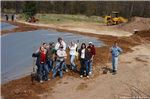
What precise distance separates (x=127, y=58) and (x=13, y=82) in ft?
24.5

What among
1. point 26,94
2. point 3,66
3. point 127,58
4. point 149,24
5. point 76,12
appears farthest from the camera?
point 76,12

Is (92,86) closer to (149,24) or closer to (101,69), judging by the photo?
(101,69)

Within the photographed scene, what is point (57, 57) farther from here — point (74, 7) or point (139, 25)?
point (74, 7)

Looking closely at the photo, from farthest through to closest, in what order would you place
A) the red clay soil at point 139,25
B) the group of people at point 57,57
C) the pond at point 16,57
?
the red clay soil at point 139,25
the pond at point 16,57
the group of people at point 57,57

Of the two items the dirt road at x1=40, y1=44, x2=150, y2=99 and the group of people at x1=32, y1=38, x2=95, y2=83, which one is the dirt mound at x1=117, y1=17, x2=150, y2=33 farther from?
the group of people at x1=32, y1=38, x2=95, y2=83

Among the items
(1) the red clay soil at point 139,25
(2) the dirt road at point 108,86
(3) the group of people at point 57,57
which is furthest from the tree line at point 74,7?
(3) the group of people at point 57,57

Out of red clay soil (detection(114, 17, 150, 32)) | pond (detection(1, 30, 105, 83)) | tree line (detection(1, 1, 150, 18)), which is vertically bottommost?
pond (detection(1, 30, 105, 83))

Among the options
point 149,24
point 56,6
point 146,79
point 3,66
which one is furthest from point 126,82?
point 56,6

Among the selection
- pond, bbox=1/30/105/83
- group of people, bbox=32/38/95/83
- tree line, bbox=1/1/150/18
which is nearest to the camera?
group of people, bbox=32/38/95/83

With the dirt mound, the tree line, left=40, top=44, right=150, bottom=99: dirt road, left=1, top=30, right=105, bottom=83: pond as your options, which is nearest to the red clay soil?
the dirt mound

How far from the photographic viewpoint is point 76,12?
7288 cm

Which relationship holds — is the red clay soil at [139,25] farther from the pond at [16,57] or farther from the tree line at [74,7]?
the tree line at [74,7]

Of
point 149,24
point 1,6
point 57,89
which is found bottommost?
point 57,89

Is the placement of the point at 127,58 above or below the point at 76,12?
below
